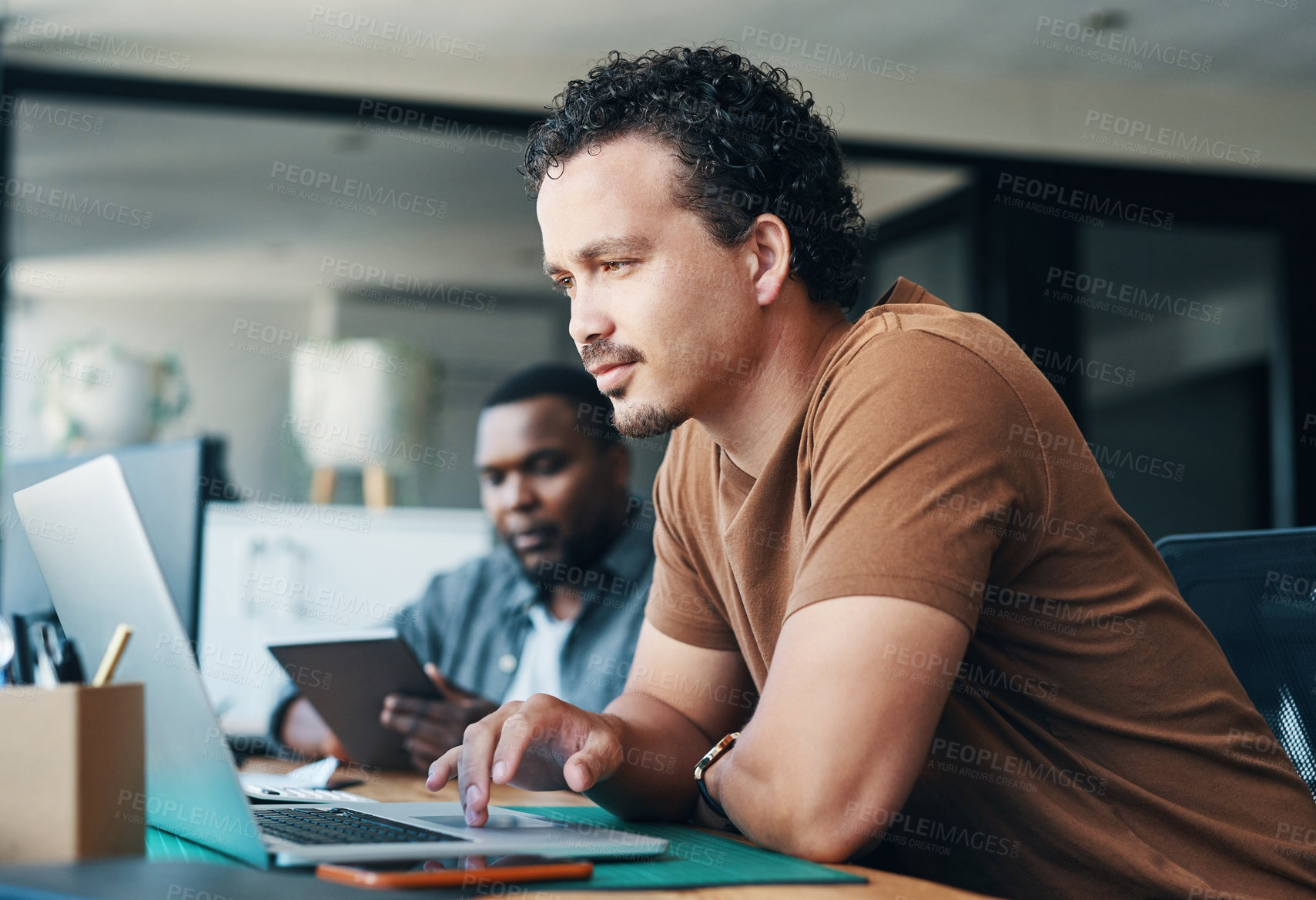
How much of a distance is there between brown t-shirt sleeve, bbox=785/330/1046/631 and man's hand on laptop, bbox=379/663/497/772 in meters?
0.72

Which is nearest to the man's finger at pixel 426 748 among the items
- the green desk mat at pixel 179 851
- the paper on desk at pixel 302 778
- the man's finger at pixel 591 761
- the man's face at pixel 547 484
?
the paper on desk at pixel 302 778

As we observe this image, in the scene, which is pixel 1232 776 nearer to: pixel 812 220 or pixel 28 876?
pixel 812 220

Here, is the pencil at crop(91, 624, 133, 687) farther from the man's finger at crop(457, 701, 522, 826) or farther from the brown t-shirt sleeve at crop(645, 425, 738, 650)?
the brown t-shirt sleeve at crop(645, 425, 738, 650)

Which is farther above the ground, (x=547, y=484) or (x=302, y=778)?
(x=547, y=484)

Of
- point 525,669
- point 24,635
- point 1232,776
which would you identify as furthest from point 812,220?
point 525,669

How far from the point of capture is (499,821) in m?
0.90

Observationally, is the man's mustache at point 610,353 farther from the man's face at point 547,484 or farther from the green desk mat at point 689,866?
the man's face at point 547,484

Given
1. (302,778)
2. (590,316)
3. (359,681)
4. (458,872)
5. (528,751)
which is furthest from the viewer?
(359,681)

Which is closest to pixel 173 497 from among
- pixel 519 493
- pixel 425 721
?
pixel 425 721

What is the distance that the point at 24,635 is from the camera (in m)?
1.53

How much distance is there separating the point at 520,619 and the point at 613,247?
4.61 ft

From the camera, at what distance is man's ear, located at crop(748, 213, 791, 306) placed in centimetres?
119

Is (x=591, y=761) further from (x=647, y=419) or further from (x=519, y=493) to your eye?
(x=519, y=493)

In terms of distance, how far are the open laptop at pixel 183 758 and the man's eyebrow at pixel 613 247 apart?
0.48 m
